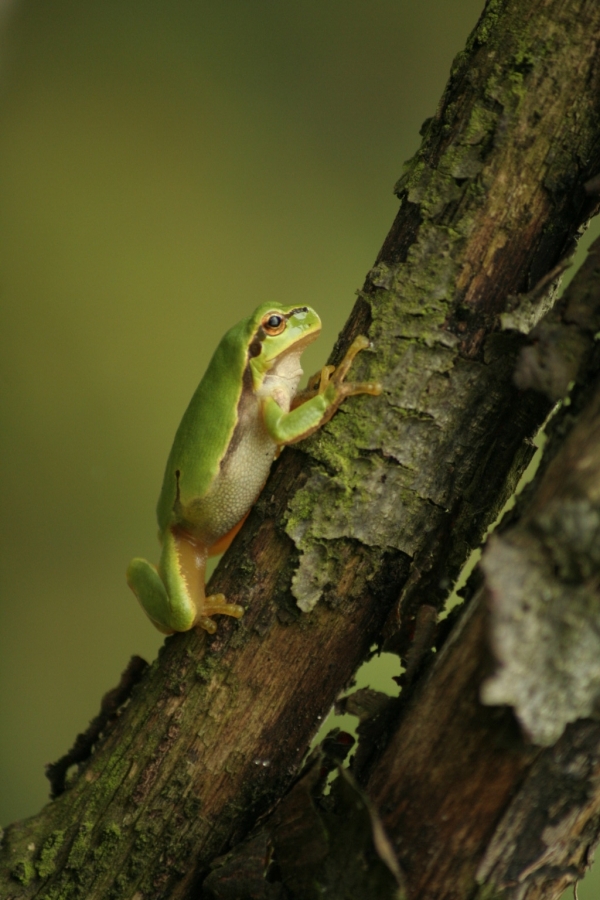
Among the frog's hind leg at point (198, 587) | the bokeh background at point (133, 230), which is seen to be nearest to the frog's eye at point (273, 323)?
the frog's hind leg at point (198, 587)

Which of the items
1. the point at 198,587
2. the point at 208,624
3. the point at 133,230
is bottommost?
the point at 208,624

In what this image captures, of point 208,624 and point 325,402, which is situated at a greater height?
point 325,402

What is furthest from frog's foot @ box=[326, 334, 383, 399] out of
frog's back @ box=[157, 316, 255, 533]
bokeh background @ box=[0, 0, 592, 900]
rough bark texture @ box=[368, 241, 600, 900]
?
bokeh background @ box=[0, 0, 592, 900]

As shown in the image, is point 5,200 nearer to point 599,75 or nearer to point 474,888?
point 599,75

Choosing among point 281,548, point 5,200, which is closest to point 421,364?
point 281,548

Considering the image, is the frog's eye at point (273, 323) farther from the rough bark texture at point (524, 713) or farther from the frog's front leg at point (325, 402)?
the rough bark texture at point (524, 713)

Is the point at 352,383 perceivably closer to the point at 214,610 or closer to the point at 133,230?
the point at 214,610

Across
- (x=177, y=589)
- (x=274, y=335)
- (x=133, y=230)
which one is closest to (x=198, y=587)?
(x=177, y=589)
